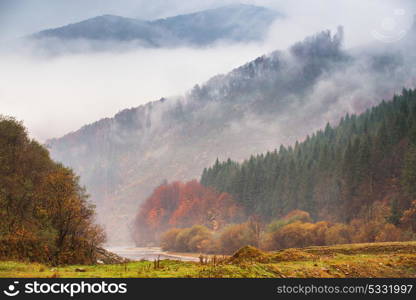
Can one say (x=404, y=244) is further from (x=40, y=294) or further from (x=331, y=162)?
(x=331, y=162)

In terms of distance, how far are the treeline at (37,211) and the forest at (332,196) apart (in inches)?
2476

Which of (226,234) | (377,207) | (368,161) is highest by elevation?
(368,161)

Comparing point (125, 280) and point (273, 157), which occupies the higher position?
point (273, 157)

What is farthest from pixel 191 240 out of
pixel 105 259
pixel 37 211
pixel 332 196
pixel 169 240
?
pixel 37 211

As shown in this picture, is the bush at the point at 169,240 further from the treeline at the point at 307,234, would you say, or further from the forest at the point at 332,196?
the treeline at the point at 307,234

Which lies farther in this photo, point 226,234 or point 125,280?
point 226,234

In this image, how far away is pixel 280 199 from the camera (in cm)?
16712

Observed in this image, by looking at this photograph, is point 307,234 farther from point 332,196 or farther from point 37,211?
point 37,211

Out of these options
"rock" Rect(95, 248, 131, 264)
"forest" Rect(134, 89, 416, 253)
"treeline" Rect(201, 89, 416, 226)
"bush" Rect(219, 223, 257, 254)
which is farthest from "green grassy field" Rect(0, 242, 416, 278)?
"bush" Rect(219, 223, 257, 254)

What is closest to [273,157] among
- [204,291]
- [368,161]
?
[368,161]

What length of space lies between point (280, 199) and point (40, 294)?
15000cm

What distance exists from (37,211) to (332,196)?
106708 millimetres

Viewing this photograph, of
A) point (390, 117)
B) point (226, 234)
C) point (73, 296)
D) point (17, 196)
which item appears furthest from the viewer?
point (390, 117)

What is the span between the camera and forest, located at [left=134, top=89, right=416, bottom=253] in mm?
107875
